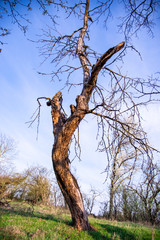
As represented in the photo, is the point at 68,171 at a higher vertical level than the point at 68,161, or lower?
lower

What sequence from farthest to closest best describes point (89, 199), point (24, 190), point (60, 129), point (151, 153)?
point (89, 199)
point (24, 190)
point (60, 129)
point (151, 153)

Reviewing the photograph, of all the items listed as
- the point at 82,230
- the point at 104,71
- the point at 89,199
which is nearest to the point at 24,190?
the point at 89,199

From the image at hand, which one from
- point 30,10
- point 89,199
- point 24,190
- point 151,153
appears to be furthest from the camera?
point 89,199

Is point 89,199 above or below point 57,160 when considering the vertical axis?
below

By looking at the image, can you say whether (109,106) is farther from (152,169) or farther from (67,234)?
(67,234)

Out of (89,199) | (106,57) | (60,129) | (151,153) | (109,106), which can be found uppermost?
(106,57)

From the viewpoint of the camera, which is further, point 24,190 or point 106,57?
point 24,190

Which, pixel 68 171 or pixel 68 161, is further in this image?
pixel 68 161

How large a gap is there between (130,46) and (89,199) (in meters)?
22.0

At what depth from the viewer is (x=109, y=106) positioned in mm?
3521

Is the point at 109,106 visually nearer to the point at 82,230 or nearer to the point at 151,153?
the point at 151,153

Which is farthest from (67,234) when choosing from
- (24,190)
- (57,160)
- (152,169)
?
(24,190)

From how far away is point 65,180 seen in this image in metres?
3.62

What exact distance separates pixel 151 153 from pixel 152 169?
36 centimetres
